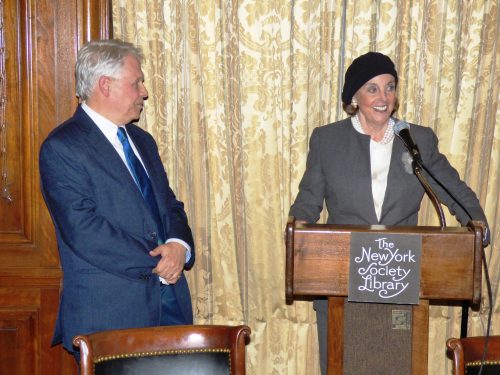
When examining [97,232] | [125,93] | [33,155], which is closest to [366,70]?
[125,93]

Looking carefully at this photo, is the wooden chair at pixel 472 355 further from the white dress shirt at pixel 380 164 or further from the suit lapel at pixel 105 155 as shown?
the suit lapel at pixel 105 155

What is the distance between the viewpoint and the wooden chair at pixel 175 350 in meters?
1.79

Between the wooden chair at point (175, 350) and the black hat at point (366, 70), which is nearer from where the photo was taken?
the wooden chair at point (175, 350)

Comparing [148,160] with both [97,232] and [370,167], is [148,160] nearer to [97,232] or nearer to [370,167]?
[97,232]

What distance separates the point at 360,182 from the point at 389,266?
890 mm

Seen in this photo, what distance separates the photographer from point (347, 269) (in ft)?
5.91

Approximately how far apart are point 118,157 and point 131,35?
2.53 feet

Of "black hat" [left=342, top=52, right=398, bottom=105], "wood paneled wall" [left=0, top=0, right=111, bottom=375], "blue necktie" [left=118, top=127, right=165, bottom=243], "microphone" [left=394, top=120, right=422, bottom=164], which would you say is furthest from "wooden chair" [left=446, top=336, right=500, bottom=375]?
"wood paneled wall" [left=0, top=0, right=111, bottom=375]

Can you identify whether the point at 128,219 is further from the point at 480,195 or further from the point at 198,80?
the point at 480,195

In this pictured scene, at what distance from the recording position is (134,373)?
1.79m

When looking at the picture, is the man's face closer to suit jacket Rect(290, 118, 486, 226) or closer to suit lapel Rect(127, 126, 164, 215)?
suit lapel Rect(127, 126, 164, 215)

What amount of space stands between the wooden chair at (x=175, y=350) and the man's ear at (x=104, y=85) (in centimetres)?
105

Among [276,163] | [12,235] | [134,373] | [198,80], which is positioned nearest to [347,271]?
[134,373]

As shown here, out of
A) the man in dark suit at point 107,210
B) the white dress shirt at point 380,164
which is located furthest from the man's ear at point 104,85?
the white dress shirt at point 380,164
